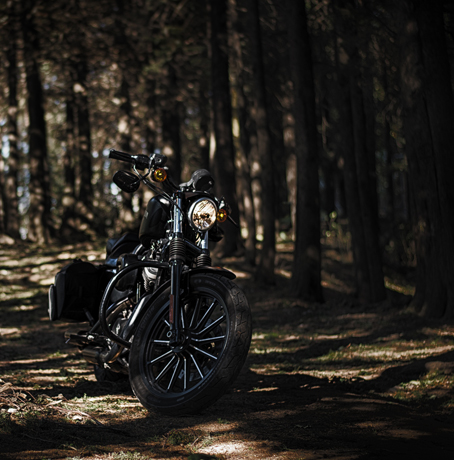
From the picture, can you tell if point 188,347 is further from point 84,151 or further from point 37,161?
point 84,151

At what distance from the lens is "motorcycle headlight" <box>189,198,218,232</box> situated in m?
4.63

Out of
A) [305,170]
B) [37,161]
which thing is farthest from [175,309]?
[37,161]

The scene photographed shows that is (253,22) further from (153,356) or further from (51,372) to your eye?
(153,356)

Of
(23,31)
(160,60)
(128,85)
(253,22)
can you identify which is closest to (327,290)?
(253,22)

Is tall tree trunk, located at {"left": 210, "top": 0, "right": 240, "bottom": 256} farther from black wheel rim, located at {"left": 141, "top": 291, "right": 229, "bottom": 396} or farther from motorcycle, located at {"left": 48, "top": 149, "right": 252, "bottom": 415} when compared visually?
black wheel rim, located at {"left": 141, "top": 291, "right": 229, "bottom": 396}

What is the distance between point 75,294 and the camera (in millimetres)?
5945

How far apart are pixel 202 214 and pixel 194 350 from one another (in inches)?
39.6

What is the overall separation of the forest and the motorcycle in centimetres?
581

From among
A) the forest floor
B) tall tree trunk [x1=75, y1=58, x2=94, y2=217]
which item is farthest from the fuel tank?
tall tree trunk [x1=75, y1=58, x2=94, y2=217]

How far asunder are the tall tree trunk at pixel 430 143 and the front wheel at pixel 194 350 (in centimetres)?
591

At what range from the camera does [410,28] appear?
982 cm

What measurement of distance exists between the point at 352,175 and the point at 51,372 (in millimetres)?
8834

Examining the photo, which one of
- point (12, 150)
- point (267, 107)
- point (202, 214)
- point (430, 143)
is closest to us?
point (202, 214)

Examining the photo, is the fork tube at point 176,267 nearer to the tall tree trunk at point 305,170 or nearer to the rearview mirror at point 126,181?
the rearview mirror at point 126,181
